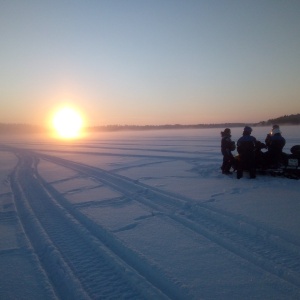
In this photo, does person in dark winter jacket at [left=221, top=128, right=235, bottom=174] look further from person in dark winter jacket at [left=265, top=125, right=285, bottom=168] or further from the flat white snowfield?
the flat white snowfield

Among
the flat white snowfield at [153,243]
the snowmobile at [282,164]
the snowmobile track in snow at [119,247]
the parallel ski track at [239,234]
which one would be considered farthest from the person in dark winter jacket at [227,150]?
the snowmobile track in snow at [119,247]

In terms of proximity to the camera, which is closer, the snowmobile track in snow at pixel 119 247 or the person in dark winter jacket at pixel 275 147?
A: the snowmobile track in snow at pixel 119 247

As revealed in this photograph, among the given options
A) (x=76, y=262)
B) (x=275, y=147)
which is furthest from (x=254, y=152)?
(x=76, y=262)

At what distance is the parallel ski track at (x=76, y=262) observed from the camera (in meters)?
2.94

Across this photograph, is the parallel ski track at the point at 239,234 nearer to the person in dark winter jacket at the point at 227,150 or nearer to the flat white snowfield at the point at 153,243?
the flat white snowfield at the point at 153,243

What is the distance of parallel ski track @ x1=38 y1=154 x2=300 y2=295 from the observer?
131 inches

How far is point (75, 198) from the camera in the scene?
681 centimetres

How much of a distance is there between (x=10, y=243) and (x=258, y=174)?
298 inches

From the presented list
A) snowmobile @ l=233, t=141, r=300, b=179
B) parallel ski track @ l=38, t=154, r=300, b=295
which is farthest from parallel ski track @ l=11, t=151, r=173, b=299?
snowmobile @ l=233, t=141, r=300, b=179

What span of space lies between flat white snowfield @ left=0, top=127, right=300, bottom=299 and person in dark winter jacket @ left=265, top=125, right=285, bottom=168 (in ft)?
3.88

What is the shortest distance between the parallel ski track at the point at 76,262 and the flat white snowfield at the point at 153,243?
0.01 metres

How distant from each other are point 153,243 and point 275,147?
6.04 metres

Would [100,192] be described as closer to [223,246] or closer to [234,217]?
[234,217]

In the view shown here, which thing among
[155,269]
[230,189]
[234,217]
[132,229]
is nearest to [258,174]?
[230,189]
